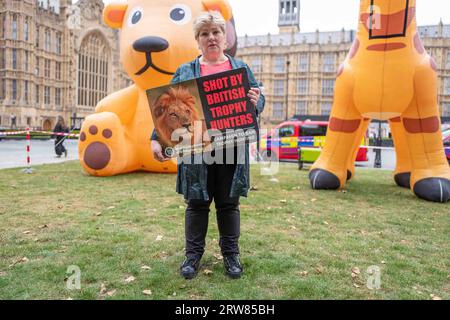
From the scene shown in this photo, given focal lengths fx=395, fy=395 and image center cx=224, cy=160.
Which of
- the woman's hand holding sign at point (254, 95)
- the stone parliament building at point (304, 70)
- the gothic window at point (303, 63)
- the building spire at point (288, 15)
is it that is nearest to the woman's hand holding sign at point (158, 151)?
the woman's hand holding sign at point (254, 95)

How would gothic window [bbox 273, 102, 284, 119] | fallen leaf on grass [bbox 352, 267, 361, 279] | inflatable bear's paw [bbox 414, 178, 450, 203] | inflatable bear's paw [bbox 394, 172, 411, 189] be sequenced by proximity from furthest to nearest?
gothic window [bbox 273, 102, 284, 119] < inflatable bear's paw [bbox 394, 172, 411, 189] < inflatable bear's paw [bbox 414, 178, 450, 203] < fallen leaf on grass [bbox 352, 267, 361, 279]

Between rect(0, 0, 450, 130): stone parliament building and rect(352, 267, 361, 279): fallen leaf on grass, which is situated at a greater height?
rect(0, 0, 450, 130): stone parliament building

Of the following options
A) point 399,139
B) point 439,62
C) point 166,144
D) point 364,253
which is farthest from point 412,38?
point 439,62

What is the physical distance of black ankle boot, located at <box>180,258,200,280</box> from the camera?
2812 mm

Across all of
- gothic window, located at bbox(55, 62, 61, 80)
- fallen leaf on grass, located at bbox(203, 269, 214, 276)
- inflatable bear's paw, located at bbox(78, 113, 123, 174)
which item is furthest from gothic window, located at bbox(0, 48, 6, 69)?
fallen leaf on grass, located at bbox(203, 269, 214, 276)

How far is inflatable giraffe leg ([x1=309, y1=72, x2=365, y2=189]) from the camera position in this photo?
6.44 metres

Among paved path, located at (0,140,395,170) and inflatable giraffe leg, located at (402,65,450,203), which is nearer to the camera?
inflatable giraffe leg, located at (402,65,450,203)

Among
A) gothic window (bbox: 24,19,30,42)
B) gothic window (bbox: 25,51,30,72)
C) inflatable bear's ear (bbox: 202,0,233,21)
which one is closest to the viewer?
inflatable bear's ear (bbox: 202,0,233,21)

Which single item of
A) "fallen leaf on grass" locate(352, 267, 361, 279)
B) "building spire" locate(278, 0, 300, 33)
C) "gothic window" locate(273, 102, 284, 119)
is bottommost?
"fallen leaf on grass" locate(352, 267, 361, 279)

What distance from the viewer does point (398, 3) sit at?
18.5 feet

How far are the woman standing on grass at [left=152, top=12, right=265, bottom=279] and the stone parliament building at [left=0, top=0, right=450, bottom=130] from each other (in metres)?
36.9

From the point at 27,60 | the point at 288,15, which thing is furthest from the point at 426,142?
the point at 288,15

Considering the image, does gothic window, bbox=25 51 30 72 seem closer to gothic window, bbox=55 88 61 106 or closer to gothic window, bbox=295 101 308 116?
gothic window, bbox=55 88 61 106
